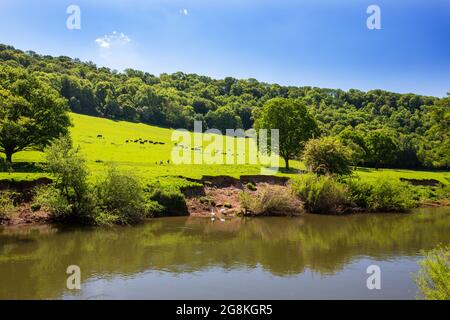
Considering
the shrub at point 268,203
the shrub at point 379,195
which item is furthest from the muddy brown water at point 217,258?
the shrub at point 379,195

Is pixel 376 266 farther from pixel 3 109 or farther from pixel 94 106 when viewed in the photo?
pixel 94 106

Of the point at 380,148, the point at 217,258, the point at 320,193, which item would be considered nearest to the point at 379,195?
the point at 320,193

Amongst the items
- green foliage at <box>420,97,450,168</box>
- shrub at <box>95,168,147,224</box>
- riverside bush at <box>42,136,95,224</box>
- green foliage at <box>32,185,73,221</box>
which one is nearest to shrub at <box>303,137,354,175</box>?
green foliage at <box>420,97,450,168</box>

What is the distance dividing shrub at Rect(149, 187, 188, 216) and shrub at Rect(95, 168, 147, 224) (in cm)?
443

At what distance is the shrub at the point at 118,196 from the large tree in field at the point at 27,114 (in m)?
14.0

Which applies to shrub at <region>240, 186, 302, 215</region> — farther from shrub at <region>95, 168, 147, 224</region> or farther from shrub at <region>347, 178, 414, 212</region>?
→ shrub at <region>95, 168, 147, 224</region>

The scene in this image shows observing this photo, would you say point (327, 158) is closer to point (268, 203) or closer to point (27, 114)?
point (268, 203)

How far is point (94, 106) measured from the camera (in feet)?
427

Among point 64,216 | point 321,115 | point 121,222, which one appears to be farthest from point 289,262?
point 321,115

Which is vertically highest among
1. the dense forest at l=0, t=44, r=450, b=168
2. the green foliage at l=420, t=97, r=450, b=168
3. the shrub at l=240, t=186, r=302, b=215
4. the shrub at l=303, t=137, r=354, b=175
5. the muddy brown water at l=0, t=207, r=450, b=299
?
the dense forest at l=0, t=44, r=450, b=168

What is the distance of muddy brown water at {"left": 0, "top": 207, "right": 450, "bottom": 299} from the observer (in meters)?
23.9

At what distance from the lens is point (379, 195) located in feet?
188

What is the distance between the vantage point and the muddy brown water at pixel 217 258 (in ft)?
78.3
